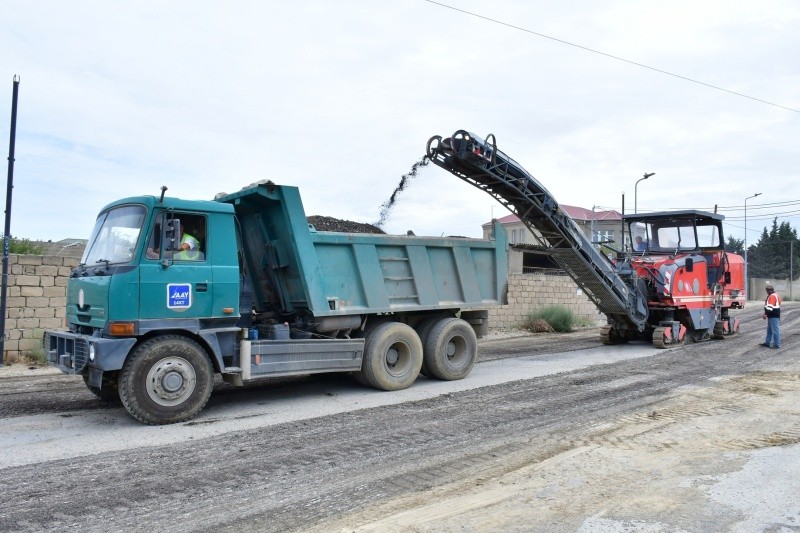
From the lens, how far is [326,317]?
8.65 metres

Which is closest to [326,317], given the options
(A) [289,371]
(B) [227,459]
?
(A) [289,371]

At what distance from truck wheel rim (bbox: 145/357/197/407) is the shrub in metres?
14.2

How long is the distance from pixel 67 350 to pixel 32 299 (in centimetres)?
511

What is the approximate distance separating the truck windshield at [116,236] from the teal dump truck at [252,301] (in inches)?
0.7

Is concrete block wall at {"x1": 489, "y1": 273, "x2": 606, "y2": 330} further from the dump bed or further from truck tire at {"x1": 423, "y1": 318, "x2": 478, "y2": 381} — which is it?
the dump bed

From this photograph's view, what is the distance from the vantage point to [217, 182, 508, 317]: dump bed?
327 inches

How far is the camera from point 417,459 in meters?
5.71

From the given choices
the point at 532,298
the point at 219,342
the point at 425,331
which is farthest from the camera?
the point at 532,298

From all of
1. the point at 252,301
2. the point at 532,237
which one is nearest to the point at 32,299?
the point at 252,301

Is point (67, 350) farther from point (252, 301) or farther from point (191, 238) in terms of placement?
point (252, 301)

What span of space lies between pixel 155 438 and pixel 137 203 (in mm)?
2638

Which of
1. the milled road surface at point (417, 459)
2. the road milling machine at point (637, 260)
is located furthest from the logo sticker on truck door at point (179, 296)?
the road milling machine at point (637, 260)

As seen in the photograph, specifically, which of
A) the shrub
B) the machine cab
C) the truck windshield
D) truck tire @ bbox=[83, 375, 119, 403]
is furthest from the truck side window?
the shrub

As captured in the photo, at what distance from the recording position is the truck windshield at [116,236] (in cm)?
712
